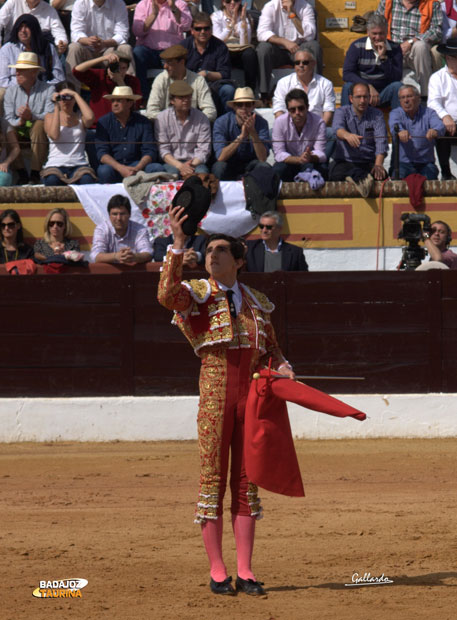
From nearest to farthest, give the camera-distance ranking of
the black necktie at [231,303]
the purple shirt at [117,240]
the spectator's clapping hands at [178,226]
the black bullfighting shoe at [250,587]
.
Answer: the spectator's clapping hands at [178,226], the black bullfighting shoe at [250,587], the black necktie at [231,303], the purple shirt at [117,240]

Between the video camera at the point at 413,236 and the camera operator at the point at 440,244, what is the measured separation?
0.05 meters

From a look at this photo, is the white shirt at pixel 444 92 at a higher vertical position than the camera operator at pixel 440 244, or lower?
higher

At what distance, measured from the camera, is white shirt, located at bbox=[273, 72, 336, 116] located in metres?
10.1

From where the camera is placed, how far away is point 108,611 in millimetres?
4148

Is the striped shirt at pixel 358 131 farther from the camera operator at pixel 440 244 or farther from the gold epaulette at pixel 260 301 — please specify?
the gold epaulette at pixel 260 301

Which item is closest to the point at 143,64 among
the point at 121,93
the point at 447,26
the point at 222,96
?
the point at 222,96

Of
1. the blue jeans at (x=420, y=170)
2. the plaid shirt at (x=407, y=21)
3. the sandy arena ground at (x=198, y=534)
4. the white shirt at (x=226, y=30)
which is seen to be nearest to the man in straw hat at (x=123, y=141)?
the white shirt at (x=226, y=30)

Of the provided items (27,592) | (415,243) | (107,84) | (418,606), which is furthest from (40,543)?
(107,84)

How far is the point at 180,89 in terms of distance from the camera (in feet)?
30.3

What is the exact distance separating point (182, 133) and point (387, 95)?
227 cm

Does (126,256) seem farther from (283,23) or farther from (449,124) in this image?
(283,23)

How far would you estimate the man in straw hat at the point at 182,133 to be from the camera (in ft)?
30.4

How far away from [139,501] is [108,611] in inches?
85.4

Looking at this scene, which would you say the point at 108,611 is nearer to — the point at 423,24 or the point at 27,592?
the point at 27,592
